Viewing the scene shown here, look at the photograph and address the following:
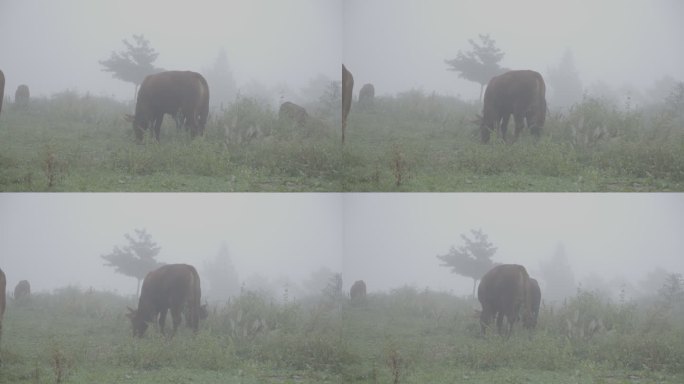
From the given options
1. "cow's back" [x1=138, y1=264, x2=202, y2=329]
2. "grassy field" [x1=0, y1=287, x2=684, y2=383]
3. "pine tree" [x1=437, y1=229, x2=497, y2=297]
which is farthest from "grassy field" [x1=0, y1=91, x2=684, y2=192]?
"grassy field" [x1=0, y1=287, x2=684, y2=383]

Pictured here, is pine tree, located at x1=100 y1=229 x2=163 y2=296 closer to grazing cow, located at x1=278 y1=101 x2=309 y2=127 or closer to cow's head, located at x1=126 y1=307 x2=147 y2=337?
cow's head, located at x1=126 y1=307 x2=147 y2=337

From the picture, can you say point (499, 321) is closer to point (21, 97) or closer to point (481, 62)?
point (481, 62)

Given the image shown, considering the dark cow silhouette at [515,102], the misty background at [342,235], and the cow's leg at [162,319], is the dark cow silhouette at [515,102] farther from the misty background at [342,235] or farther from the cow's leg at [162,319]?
the cow's leg at [162,319]

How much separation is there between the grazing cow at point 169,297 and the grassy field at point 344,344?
0.09 metres

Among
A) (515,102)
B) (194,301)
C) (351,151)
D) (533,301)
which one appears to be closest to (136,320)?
(194,301)

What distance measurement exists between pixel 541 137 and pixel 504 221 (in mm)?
→ 662

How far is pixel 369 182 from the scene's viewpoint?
6250 millimetres

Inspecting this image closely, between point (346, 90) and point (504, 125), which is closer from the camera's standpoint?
point (504, 125)

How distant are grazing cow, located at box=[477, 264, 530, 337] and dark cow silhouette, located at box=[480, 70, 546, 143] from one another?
38.4 inches

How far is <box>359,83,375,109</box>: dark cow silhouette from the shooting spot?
20.5 feet

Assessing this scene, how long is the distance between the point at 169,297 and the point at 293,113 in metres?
1.64

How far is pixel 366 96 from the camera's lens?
6.27 m

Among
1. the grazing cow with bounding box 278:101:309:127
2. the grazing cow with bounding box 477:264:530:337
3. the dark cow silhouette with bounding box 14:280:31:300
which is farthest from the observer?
the grazing cow with bounding box 278:101:309:127

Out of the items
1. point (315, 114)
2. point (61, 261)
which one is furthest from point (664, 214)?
point (61, 261)
